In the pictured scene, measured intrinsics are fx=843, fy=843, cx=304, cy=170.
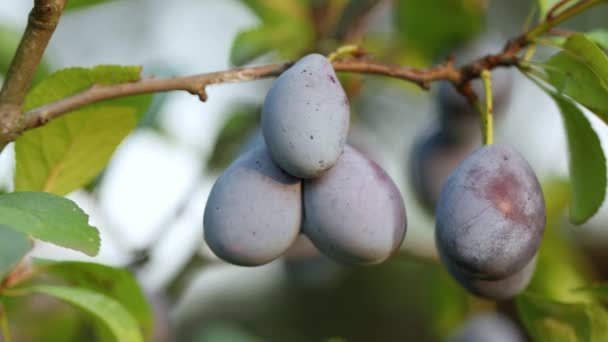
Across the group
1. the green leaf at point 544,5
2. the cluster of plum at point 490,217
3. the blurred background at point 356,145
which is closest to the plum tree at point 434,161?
the blurred background at point 356,145

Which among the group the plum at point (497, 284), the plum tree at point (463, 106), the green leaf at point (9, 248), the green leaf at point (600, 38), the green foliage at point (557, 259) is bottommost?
the green foliage at point (557, 259)

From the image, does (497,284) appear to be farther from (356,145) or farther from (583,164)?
(356,145)

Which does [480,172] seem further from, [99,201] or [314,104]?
[99,201]

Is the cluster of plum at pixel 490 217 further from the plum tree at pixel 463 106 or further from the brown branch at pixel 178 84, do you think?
the plum tree at pixel 463 106

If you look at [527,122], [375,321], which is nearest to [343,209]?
[375,321]

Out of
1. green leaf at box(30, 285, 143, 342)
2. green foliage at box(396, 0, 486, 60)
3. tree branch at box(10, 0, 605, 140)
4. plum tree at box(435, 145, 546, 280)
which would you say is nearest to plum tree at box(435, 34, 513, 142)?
green foliage at box(396, 0, 486, 60)
